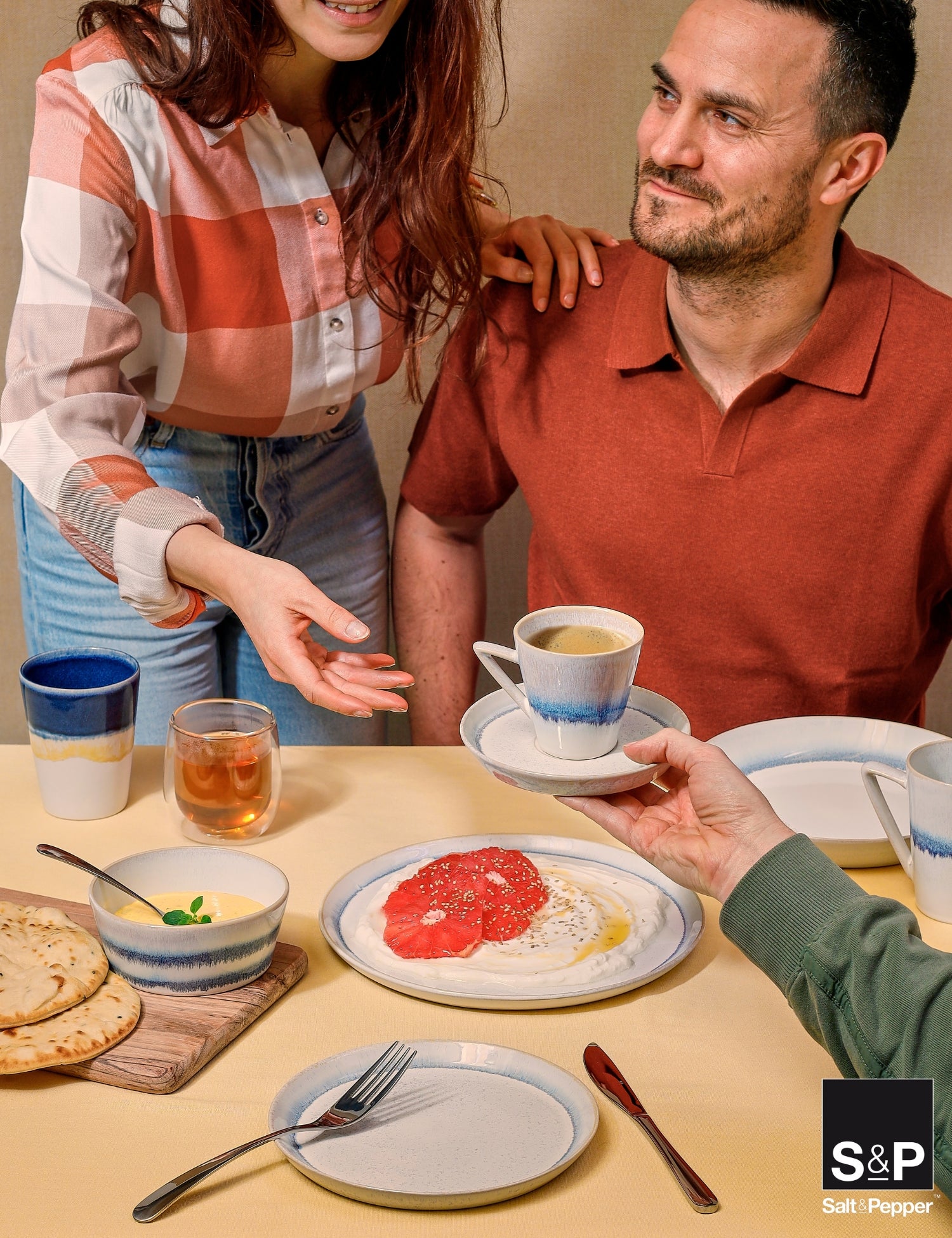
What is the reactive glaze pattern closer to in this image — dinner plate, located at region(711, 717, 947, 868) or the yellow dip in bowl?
dinner plate, located at region(711, 717, 947, 868)

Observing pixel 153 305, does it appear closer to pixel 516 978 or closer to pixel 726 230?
pixel 726 230

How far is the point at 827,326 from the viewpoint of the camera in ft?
5.91

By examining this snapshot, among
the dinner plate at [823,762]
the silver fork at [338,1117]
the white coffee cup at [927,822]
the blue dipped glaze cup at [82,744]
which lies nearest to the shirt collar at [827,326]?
the dinner plate at [823,762]

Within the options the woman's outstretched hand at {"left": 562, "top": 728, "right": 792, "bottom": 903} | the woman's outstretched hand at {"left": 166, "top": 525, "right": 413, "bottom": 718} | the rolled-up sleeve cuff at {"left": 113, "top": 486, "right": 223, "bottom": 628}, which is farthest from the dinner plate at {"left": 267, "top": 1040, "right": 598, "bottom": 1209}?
the rolled-up sleeve cuff at {"left": 113, "top": 486, "right": 223, "bottom": 628}

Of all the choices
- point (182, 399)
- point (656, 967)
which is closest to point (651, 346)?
point (182, 399)

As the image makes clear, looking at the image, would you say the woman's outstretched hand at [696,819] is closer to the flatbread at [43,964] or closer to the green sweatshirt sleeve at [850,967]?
the green sweatshirt sleeve at [850,967]

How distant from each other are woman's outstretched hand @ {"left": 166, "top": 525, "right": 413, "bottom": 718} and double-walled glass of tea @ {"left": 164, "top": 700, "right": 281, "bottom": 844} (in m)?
0.11

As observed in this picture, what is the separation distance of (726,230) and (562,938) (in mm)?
1052

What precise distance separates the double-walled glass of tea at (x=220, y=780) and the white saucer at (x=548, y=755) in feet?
0.84

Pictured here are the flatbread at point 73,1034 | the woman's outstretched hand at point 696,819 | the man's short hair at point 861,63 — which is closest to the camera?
the flatbread at point 73,1034

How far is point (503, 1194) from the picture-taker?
895 millimetres

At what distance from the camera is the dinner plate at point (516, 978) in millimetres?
1123

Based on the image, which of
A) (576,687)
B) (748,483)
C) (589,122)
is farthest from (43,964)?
(589,122)

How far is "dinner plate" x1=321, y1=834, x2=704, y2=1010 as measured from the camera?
112cm
